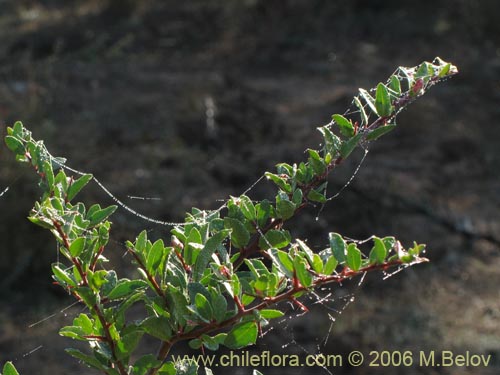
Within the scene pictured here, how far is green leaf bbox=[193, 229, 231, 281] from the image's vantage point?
987 mm

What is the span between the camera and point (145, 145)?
17.2 ft

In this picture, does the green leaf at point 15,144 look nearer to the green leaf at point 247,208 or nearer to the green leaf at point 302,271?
the green leaf at point 247,208

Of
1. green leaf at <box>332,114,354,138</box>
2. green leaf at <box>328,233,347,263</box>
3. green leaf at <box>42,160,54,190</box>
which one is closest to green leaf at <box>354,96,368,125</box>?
green leaf at <box>332,114,354,138</box>

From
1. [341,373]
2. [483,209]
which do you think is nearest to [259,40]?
[483,209]

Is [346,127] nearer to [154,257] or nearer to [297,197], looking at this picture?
[297,197]

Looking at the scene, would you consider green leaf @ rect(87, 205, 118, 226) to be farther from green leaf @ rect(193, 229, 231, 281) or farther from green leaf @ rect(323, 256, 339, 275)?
green leaf @ rect(323, 256, 339, 275)

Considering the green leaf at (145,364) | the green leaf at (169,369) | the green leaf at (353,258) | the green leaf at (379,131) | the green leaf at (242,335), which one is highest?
the green leaf at (379,131)

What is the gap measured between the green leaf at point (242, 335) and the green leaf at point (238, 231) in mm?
140

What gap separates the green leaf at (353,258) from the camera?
97 cm

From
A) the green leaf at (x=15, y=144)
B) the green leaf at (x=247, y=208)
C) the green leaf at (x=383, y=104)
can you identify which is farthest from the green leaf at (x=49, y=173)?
the green leaf at (x=383, y=104)

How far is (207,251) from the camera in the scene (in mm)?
1005

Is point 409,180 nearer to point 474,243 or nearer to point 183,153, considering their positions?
point 474,243

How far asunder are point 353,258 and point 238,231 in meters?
0.20

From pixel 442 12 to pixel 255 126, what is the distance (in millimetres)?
2979
